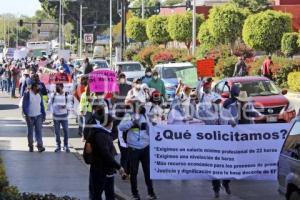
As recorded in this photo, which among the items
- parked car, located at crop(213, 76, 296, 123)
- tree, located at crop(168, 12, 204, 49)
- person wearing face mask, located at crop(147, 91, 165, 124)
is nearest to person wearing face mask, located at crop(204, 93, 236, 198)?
person wearing face mask, located at crop(147, 91, 165, 124)

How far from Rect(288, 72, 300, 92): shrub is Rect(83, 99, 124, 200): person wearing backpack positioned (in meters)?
25.6

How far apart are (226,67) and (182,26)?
1680 cm

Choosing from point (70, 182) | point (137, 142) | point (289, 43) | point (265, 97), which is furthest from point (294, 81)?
point (137, 142)

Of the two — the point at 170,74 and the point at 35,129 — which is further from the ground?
the point at 170,74

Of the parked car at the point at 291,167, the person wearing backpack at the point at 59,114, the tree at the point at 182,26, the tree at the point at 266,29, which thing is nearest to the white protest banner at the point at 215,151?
the parked car at the point at 291,167

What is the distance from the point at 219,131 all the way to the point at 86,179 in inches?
116

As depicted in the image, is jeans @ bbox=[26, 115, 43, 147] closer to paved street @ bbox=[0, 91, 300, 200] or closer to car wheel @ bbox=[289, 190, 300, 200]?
paved street @ bbox=[0, 91, 300, 200]

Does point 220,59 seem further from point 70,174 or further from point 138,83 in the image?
point 70,174

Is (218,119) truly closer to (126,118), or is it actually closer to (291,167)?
(126,118)

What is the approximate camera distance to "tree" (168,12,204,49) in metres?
59.4

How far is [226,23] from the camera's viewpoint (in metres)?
51.0

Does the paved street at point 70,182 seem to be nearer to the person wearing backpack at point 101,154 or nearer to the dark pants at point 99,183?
the dark pants at point 99,183

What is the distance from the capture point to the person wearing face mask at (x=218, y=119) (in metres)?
12.6

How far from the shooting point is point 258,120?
719 inches
